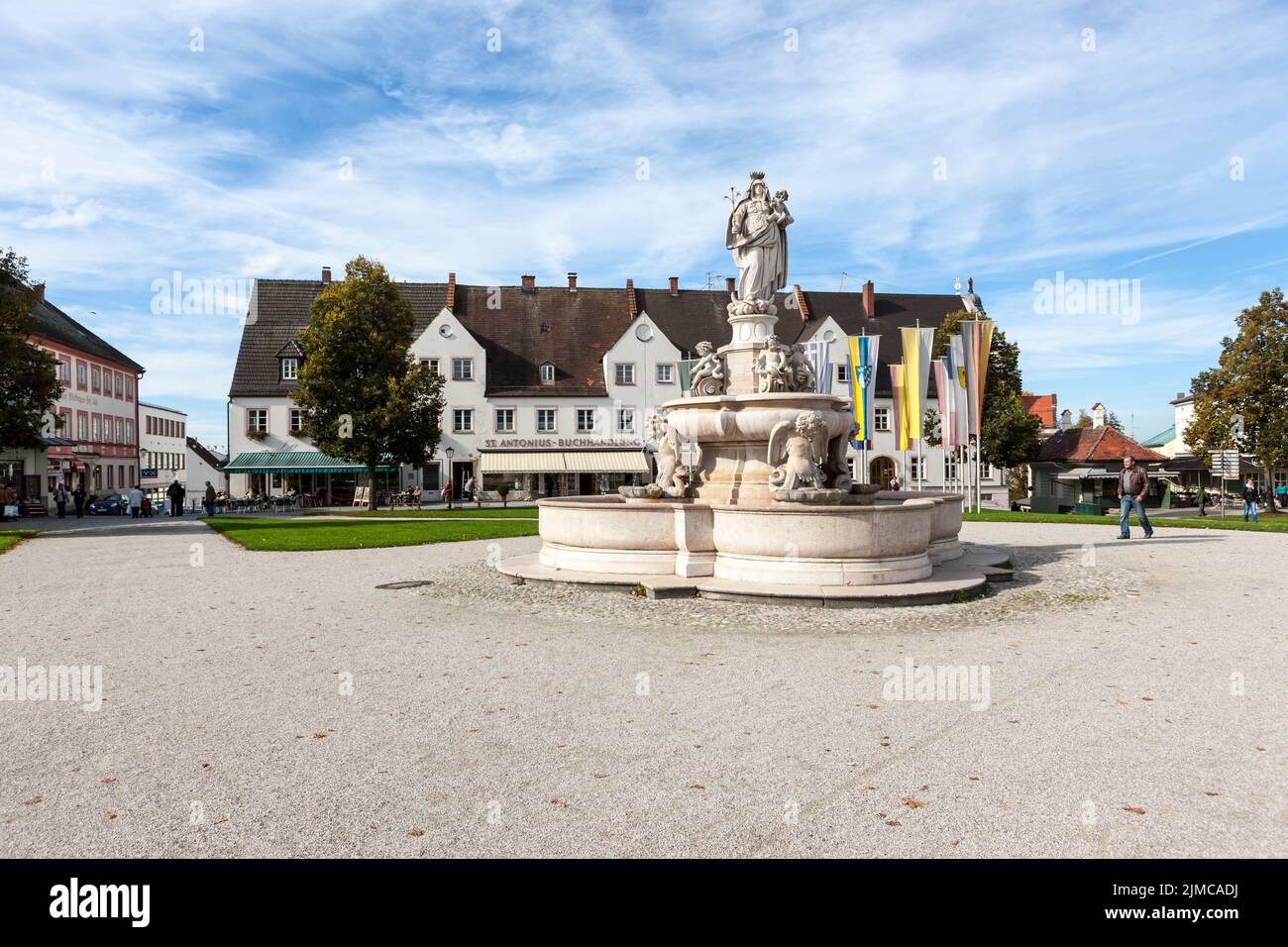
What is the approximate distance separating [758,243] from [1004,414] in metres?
37.1

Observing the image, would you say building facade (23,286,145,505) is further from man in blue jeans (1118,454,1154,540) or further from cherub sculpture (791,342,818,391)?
man in blue jeans (1118,454,1154,540)

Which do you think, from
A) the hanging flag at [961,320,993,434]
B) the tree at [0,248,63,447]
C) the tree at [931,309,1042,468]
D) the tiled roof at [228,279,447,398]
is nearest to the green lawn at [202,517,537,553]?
the tree at [0,248,63,447]

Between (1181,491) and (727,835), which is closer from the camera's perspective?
(727,835)

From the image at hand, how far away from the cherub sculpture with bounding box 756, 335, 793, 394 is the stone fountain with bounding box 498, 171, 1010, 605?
23 mm

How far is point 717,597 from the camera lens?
10898 millimetres

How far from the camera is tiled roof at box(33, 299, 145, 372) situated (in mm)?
52250

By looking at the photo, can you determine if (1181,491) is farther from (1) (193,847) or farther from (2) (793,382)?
(1) (193,847)

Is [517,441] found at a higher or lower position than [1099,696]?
higher

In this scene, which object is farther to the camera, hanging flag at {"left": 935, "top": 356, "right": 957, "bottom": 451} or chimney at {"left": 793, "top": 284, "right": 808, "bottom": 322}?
chimney at {"left": 793, "top": 284, "right": 808, "bottom": 322}

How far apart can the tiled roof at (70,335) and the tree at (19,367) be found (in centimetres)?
2578

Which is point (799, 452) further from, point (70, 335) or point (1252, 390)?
point (70, 335)

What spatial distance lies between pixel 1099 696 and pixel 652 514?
268 inches
